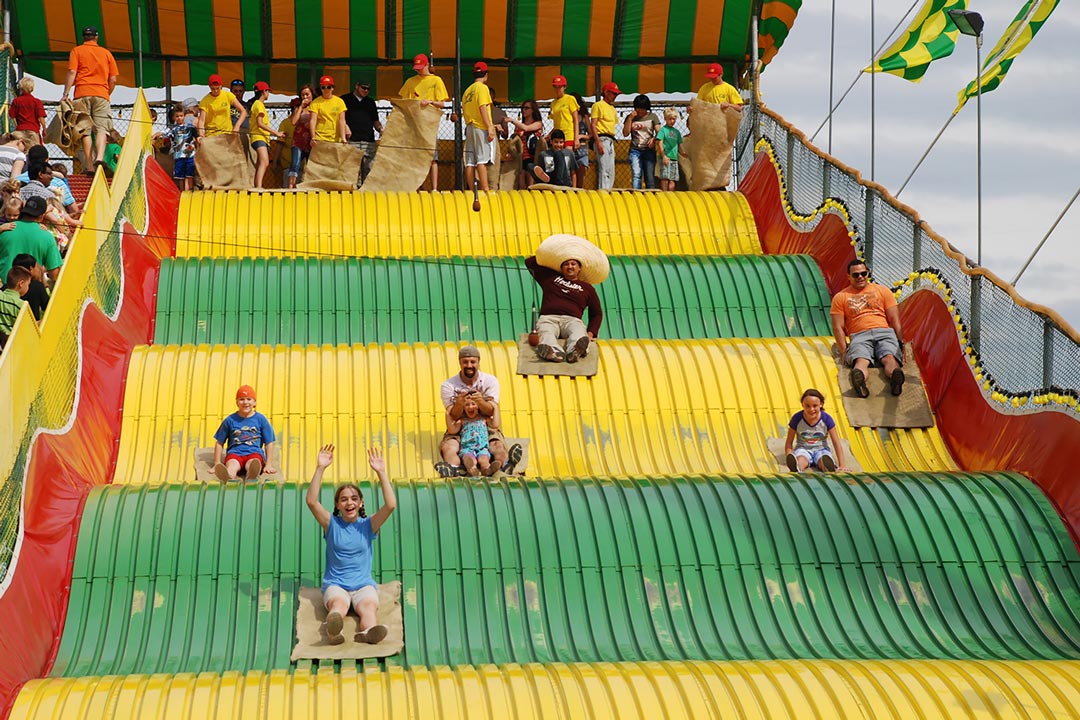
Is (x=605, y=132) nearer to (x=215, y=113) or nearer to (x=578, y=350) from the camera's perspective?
(x=215, y=113)

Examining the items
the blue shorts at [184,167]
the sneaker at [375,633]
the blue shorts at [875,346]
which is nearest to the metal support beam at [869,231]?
the blue shorts at [875,346]

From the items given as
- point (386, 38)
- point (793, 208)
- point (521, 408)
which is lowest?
point (521, 408)

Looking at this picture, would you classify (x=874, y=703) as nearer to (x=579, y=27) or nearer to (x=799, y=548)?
(x=799, y=548)

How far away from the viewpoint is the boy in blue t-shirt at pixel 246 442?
39.1 feet

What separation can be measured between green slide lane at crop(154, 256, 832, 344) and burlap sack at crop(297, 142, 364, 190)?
3.71m

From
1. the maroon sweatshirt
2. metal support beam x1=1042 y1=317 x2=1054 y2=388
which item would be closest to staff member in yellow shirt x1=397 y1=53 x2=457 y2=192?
the maroon sweatshirt

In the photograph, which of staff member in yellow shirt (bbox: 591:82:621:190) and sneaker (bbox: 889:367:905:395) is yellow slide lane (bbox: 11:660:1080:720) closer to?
sneaker (bbox: 889:367:905:395)

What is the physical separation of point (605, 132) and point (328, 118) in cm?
364

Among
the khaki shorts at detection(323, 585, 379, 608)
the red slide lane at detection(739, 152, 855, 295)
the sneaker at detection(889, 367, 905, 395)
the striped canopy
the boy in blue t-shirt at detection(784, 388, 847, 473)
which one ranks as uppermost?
the striped canopy

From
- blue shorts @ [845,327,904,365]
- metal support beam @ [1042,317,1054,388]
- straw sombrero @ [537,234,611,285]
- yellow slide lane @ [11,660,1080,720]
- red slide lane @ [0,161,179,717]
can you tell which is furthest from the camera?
straw sombrero @ [537,234,611,285]

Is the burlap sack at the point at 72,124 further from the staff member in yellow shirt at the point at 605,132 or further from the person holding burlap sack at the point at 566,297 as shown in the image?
the person holding burlap sack at the point at 566,297

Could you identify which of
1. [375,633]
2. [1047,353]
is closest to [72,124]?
[375,633]

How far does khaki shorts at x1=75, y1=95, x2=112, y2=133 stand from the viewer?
1927cm

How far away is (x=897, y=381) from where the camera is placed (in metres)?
13.4
